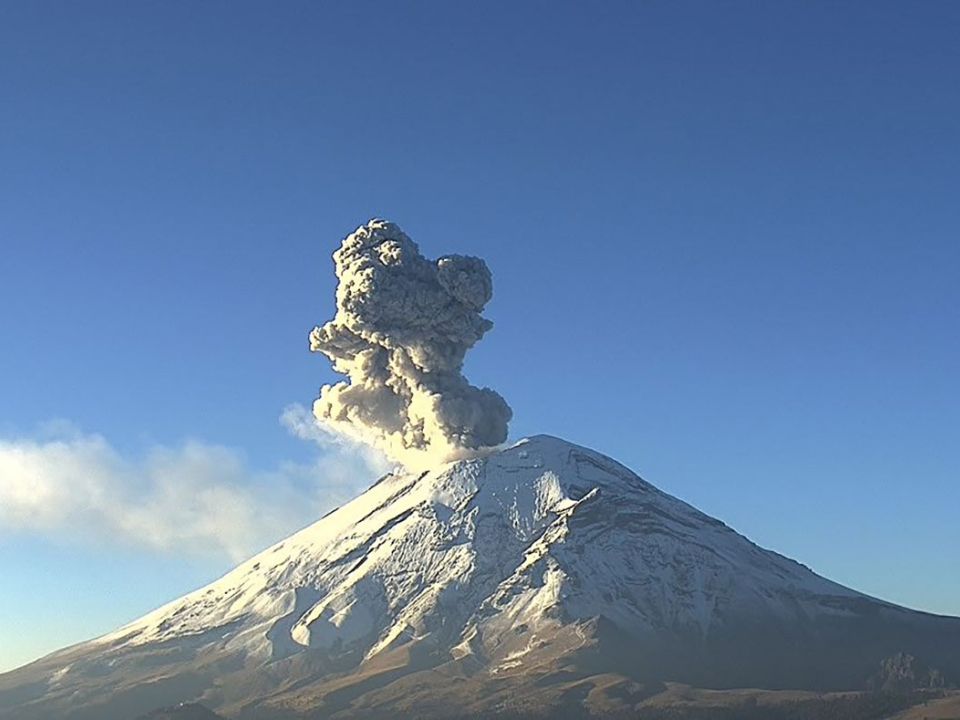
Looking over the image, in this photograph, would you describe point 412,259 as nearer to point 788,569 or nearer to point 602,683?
point 602,683

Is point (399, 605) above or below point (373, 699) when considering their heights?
above

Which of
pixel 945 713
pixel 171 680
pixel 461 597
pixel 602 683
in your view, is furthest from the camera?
pixel 461 597

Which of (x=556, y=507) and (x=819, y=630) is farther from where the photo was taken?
(x=556, y=507)

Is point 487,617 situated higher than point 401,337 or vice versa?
point 401,337

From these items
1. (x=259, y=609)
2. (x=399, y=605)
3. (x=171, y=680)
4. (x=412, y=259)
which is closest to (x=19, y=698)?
(x=171, y=680)
